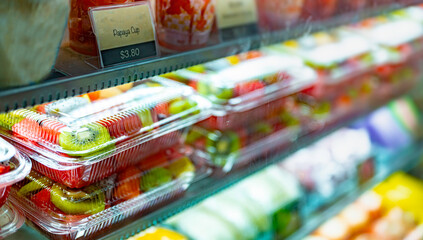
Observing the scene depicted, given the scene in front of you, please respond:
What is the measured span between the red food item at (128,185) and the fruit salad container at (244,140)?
266 millimetres

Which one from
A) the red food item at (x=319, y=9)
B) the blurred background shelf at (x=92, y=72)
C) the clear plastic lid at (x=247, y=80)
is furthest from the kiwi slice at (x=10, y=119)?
the red food item at (x=319, y=9)

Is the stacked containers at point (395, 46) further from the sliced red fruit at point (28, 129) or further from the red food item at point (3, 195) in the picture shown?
the red food item at point (3, 195)

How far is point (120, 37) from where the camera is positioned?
2.95ft

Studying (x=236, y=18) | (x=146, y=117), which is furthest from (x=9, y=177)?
(x=236, y=18)

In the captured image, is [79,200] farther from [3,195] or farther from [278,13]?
[278,13]

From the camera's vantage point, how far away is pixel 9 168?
910 millimetres

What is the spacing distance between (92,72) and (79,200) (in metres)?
0.33

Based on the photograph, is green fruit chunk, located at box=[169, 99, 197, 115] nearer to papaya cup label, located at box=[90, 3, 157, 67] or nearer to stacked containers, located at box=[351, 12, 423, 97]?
papaya cup label, located at box=[90, 3, 157, 67]

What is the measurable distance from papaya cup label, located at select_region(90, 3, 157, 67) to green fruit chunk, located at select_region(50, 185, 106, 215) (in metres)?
0.33

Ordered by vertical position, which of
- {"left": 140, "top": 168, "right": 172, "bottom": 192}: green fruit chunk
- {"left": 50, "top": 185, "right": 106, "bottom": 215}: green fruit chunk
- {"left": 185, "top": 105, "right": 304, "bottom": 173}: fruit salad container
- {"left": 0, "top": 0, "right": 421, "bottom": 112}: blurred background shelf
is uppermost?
{"left": 0, "top": 0, "right": 421, "bottom": 112}: blurred background shelf

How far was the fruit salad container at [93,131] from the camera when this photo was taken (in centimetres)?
100

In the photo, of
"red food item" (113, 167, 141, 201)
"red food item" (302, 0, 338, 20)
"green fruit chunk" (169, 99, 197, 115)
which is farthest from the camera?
"red food item" (302, 0, 338, 20)

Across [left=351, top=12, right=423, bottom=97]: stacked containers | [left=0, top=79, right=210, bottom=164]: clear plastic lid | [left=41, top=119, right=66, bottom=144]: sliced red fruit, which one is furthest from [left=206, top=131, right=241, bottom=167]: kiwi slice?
[left=351, top=12, right=423, bottom=97]: stacked containers

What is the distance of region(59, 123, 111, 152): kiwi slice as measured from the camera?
39.1 inches
